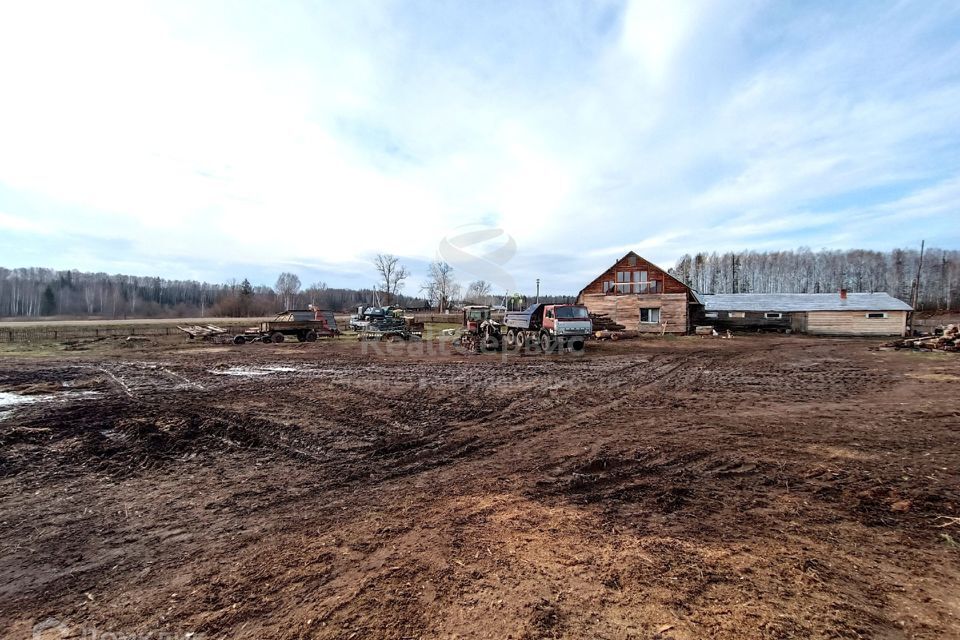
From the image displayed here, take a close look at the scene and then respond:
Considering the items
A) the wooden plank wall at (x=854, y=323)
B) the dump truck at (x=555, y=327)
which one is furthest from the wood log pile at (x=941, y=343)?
the dump truck at (x=555, y=327)

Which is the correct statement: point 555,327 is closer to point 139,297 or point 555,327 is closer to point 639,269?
point 639,269

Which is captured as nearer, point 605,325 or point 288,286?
point 605,325

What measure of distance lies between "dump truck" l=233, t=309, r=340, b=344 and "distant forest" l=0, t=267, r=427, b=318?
6206cm

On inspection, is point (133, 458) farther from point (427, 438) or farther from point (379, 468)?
point (427, 438)

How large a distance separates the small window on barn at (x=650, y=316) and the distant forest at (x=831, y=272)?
1708 inches

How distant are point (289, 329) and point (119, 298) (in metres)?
95.4

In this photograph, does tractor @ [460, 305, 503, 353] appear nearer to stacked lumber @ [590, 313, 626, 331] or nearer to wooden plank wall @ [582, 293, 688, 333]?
stacked lumber @ [590, 313, 626, 331]

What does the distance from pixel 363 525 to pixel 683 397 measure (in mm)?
8686

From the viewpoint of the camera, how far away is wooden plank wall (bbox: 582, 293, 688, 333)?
33.5m

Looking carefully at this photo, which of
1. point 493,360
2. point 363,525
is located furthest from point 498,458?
point 493,360

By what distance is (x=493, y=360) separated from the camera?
18.0 metres

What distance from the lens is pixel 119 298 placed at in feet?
307

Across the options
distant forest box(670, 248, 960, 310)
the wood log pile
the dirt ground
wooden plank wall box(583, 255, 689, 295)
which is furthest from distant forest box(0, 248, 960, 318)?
the dirt ground

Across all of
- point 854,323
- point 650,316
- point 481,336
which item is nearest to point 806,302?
point 854,323
